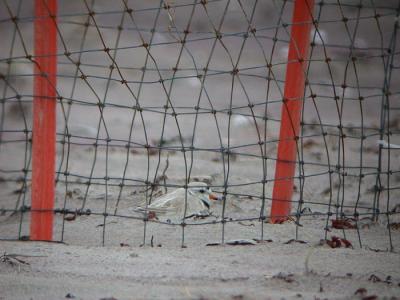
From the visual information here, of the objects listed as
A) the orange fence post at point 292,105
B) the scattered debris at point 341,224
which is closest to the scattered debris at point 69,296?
the orange fence post at point 292,105

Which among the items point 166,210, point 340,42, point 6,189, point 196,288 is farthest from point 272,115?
point 196,288

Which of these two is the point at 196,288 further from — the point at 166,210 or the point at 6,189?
the point at 6,189

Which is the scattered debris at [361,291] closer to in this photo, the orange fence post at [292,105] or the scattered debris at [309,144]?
the orange fence post at [292,105]

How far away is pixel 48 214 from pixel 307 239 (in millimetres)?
1524

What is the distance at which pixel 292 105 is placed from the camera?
4504mm

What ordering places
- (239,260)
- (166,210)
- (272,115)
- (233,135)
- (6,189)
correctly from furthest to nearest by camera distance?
(272,115) → (233,135) → (6,189) → (166,210) → (239,260)

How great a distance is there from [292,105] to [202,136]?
14.0ft

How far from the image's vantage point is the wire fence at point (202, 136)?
13.6ft

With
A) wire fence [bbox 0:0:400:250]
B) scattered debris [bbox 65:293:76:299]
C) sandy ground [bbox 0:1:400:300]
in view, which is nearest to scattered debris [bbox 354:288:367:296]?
sandy ground [bbox 0:1:400:300]

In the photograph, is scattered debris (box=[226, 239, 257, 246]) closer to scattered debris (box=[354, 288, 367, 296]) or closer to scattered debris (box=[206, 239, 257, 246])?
scattered debris (box=[206, 239, 257, 246])

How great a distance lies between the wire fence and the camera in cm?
416

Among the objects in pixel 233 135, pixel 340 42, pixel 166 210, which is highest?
pixel 340 42

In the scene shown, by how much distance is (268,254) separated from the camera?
3.74 m

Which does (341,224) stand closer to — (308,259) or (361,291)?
(308,259)
